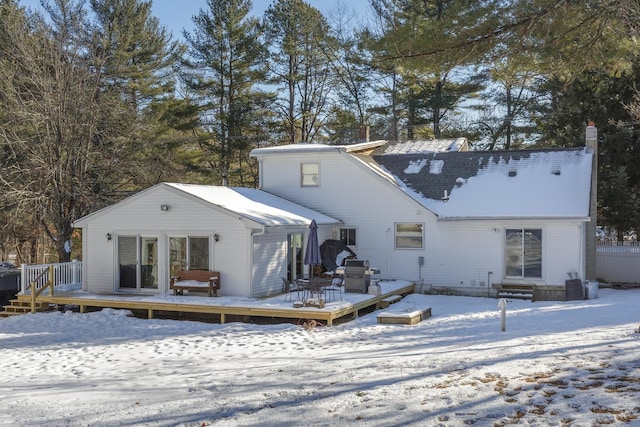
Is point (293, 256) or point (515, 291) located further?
point (515, 291)

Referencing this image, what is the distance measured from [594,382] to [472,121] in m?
27.3

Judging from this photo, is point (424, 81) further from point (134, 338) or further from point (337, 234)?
point (134, 338)

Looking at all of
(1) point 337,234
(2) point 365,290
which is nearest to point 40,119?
(1) point 337,234

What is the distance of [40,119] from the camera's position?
22.0m

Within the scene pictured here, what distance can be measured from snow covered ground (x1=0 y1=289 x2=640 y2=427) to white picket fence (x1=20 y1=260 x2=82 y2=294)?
3.33 metres

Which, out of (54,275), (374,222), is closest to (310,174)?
(374,222)

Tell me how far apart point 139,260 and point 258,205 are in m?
3.79

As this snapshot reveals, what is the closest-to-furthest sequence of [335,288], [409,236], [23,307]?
[23,307] → [335,288] → [409,236]

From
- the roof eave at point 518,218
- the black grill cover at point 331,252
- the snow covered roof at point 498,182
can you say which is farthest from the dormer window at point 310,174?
the roof eave at point 518,218

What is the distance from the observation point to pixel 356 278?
17219mm

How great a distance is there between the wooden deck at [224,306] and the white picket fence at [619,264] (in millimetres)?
10236

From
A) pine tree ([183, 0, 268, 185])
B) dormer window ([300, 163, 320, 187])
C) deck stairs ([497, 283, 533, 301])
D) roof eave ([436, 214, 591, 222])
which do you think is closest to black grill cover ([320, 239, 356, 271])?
dormer window ([300, 163, 320, 187])

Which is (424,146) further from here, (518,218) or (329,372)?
(329,372)

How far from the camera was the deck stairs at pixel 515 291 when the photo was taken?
61.9ft
